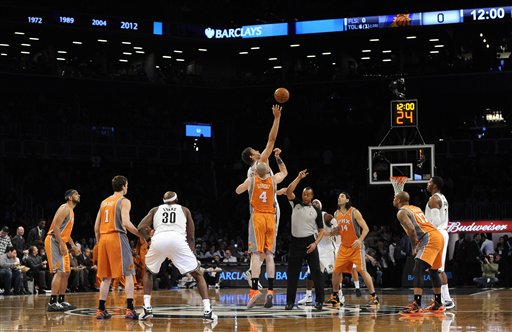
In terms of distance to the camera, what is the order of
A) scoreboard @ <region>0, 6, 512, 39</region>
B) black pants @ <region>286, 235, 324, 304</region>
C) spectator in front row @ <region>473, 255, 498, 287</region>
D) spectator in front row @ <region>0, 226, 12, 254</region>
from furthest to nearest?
scoreboard @ <region>0, 6, 512, 39</region> < spectator in front row @ <region>473, 255, 498, 287</region> < spectator in front row @ <region>0, 226, 12, 254</region> < black pants @ <region>286, 235, 324, 304</region>

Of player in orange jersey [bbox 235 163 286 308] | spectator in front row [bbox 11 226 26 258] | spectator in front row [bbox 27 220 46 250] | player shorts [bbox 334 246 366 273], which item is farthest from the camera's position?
spectator in front row [bbox 27 220 46 250]

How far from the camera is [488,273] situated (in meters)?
25.3

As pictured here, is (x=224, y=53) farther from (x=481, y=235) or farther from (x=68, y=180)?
(x=481, y=235)

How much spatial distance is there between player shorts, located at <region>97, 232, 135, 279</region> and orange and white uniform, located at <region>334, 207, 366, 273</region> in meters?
4.67

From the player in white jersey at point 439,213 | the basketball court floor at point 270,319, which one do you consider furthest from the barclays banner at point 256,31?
the player in white jersey at point 439,213

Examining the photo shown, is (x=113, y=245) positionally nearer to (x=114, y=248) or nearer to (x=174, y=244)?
(x=114, y=248)

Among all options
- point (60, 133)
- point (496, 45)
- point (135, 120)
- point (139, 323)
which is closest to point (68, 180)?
point (60, 133)

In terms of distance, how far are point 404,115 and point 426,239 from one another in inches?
473

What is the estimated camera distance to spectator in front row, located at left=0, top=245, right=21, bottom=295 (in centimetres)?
2162

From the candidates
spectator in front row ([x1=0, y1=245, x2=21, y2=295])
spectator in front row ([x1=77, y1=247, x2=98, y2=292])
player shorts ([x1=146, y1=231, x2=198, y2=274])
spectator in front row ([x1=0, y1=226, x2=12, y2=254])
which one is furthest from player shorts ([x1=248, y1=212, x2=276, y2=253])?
spectator in front row ([x1=77, y1=247, x2=98, y2=292])

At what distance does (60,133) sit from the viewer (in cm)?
3478

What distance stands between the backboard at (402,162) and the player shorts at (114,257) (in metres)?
13.5

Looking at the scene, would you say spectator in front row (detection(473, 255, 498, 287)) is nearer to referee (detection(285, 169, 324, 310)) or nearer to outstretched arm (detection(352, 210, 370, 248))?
outstretched arm (detection(352, 210, 370, 248))

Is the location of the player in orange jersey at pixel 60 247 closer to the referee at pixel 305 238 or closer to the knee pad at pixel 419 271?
the referee at pixel 305 238
